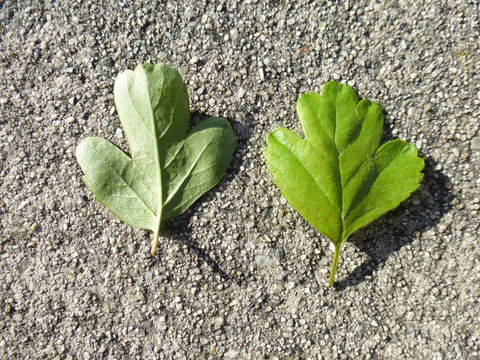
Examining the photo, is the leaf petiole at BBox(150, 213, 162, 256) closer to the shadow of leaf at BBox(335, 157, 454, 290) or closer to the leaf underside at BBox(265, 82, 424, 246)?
the leaf underside at BBox(265, 82, 424, 246)

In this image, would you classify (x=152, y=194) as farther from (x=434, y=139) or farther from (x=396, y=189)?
(x=434, y=139)

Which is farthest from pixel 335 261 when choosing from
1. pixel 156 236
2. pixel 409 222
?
pixel 156 236

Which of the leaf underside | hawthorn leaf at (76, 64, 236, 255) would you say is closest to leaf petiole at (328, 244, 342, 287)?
the leaf underside

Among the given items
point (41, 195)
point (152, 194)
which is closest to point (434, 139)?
point (152, 194)

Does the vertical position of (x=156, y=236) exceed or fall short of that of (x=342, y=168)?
it falls short

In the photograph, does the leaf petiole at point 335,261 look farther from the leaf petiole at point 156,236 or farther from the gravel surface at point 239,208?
the leaf petiole at point 156,236

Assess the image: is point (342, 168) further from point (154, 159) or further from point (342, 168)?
point (154, 159)

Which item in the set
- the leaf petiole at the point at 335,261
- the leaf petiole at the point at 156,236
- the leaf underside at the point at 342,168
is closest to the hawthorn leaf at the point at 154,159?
the leaf petiole at the point at 156,236
